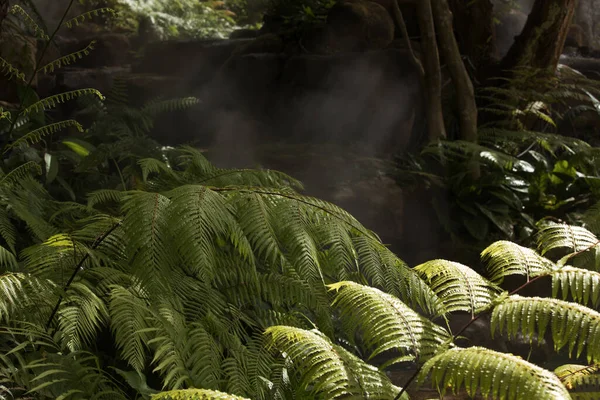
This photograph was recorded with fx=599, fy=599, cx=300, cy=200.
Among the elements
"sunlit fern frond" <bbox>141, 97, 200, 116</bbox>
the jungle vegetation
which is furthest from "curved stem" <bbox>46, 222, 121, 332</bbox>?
"sunlit fern frond" <bbox>141, 97, 200, 116</bbox>

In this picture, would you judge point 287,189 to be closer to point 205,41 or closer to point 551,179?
point 551,179

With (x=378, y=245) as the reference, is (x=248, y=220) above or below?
above

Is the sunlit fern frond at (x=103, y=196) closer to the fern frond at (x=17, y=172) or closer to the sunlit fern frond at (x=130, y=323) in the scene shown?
the fern frond at (x=17, y=172)

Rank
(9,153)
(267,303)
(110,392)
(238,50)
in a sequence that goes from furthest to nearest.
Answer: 1. (238,50)
2. (9,153)
3. (267,303)
4. (110,392)

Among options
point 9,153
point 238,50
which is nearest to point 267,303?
point 9,153

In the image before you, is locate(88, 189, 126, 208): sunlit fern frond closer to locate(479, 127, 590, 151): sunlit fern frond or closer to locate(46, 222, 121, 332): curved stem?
locate(46, 222, 121, 332): curved stem

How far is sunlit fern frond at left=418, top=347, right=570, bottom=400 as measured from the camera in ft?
3.60

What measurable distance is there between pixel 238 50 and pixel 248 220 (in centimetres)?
652

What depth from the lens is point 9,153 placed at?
336 cm

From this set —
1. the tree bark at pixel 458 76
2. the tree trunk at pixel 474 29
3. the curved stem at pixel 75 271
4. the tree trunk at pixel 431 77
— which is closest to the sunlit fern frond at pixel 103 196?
the curved stem at pixel 75 271

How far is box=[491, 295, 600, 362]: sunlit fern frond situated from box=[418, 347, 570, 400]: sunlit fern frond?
0.42 feet

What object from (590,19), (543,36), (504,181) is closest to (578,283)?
(504,181)

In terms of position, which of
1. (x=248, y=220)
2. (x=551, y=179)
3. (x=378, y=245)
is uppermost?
(x=248, y=220)

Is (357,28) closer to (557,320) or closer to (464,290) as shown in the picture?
(464,290)
